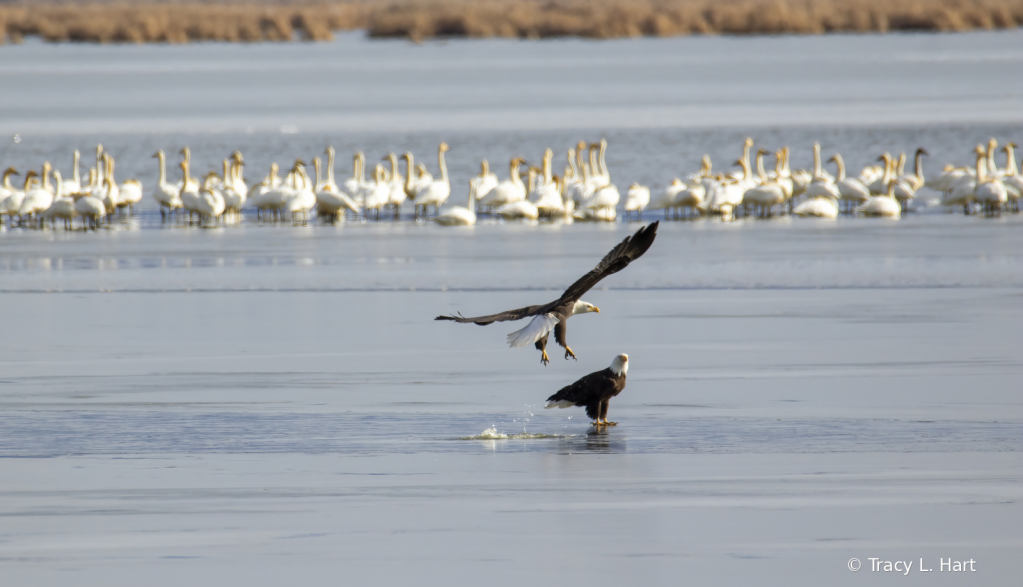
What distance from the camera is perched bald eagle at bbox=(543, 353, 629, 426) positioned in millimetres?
8844

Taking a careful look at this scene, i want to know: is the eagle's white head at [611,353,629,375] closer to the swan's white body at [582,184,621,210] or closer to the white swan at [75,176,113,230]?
the swan's white body at [582,184,621,210]

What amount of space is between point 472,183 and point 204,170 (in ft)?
36.1

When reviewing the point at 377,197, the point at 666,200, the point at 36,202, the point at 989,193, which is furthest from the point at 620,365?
the point at 36,202

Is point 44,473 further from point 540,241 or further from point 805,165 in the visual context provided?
point 805,165

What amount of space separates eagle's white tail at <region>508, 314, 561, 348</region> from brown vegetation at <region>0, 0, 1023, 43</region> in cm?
7089

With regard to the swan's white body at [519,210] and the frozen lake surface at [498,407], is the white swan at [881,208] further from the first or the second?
the swan's white body at [519,210]

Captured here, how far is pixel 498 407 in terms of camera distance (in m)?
9.50

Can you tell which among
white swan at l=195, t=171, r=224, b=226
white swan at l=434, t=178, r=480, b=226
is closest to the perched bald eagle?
white swan at l=434, t=178, r=480, b=226

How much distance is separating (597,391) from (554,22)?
82.3 meters

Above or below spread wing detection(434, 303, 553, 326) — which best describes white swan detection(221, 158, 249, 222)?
above

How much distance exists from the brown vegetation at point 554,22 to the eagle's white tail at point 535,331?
70894 millimetres

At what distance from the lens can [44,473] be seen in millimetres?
7691

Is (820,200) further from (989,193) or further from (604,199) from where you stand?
(604,199)

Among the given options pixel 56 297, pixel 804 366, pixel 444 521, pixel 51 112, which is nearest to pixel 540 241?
pixel 56 297
